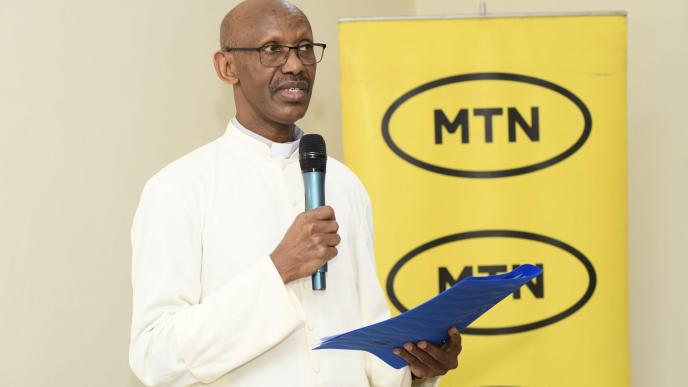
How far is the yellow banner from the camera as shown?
359cm

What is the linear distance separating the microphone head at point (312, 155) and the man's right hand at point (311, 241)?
147 millimetres

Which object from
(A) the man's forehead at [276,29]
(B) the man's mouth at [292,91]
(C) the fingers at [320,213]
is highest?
(A) the man's forehead at [276,29]

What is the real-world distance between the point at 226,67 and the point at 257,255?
467mm

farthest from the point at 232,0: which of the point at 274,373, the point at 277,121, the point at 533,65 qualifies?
the point at 274,373

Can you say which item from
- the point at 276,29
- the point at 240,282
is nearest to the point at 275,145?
the point at 276,29

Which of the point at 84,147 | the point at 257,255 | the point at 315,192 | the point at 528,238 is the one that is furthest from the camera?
the point at 528,238

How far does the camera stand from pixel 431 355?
1.94 meters

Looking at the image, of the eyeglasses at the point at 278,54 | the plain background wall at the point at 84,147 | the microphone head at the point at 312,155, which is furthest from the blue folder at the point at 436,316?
the plain background wall at the point at 84,147

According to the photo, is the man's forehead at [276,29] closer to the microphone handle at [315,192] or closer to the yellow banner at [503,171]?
the microphone handle at [315,192]

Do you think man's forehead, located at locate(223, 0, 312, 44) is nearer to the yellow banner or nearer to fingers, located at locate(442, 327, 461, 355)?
fingers, located at locate(442, 327, 461, 355)

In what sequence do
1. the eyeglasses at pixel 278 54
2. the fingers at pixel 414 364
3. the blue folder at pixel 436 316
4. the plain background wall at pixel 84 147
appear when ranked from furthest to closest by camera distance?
1. the plain background wall at pixel 84 147
2. the eyeglasses at pixel 278 54
3. the fingers at pixel 414 364
4. the blue folder at pixel 436 316

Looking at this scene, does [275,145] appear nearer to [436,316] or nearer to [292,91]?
[292,91]

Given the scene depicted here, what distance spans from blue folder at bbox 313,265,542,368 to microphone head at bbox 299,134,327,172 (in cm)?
34

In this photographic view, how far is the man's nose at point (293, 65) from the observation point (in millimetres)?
1981
